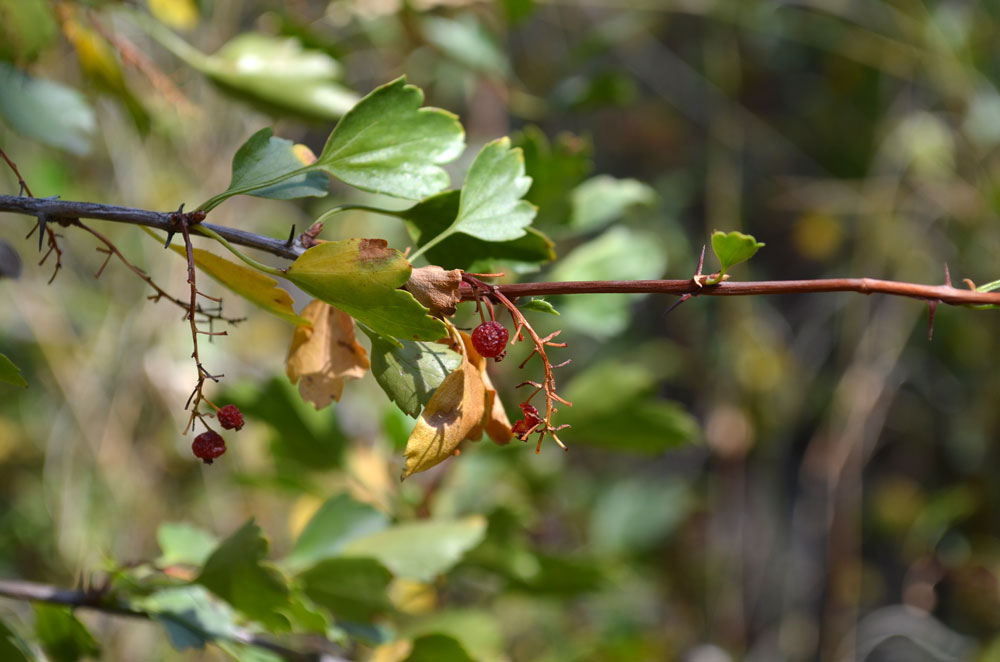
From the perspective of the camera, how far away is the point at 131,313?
1.13 meters

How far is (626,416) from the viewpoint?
2.41ft

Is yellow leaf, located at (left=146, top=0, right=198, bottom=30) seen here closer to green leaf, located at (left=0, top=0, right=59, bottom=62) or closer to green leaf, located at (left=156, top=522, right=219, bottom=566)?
green leaf, located at (left=0, top=0, right=59, bottom=62)

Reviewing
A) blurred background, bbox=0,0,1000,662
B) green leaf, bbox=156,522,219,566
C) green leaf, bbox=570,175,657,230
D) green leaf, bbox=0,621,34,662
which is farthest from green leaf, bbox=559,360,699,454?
green leaf, bbox=0,621,34,662

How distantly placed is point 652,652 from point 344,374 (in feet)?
2.97

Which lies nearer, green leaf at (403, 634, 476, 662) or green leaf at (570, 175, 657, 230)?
green leaf at (403, 634, 476, 662)

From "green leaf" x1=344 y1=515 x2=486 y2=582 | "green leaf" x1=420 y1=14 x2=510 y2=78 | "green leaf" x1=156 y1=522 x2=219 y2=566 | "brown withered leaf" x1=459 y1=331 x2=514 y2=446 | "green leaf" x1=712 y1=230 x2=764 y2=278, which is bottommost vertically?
"green leaf" x1=344 y1=515 x2=486 y2=582

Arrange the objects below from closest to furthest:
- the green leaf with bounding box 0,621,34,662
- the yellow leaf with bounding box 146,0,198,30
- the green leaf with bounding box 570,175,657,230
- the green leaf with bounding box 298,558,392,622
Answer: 1. the green leaf with bounding box 0,621,34,662
2. the green leaf with bounding box 298,558,392,622
3. the green leaf with bounding box 570,175,657,230
4. the yellow leaf with bounding box 146,0,198,30

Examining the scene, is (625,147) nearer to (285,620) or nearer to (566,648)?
(566,648)

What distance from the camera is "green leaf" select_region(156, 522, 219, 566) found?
1.90 ft

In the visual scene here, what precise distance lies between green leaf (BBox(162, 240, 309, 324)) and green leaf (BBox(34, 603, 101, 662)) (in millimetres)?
286

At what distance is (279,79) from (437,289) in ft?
1.36

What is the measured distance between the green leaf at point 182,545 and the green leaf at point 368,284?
0.31 meters

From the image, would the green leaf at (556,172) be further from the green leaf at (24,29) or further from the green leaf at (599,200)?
the green leaf at (24,29)

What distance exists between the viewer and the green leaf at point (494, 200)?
41 cm
